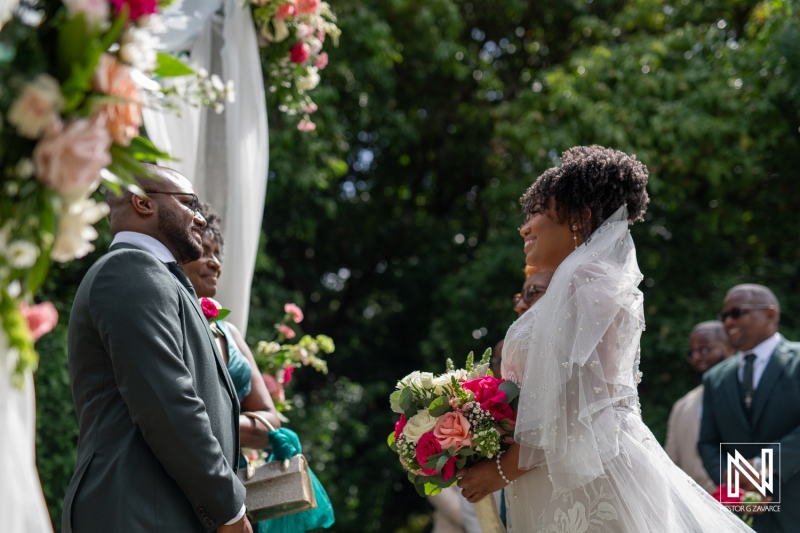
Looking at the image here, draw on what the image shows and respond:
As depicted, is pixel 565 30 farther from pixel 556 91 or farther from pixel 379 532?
pixel 379 532

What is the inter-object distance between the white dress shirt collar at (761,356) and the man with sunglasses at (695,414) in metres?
0.59

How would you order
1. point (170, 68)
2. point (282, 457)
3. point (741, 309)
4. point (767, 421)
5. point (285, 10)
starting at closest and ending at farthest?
point (170, 68), point (282, 457), point (285, 10), point (767, 421), point (741, 309)

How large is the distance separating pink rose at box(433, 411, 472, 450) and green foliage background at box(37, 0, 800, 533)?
515cm

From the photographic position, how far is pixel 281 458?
3.75m

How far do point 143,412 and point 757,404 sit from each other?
4.51m

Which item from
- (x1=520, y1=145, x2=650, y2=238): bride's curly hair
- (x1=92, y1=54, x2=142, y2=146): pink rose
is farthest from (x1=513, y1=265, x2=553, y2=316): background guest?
(x1=92, y1=54, x2=142, y2=146): pink rose

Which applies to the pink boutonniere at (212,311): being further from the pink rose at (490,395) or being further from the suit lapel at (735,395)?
the suit lapel at (735,395)

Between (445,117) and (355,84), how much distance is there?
2253 mm

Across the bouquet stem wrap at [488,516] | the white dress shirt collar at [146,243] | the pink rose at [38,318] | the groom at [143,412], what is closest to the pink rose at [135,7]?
the pink rose at [38,318]

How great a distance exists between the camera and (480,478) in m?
3.57

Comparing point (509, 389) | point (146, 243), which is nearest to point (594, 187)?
point (509, 389)

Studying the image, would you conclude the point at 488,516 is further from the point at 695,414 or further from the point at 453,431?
the point at 695,414

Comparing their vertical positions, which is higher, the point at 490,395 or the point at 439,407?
the point at 490,395

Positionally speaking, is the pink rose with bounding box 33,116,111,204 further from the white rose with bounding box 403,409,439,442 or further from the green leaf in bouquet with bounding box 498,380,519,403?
the green leaf in bouquet with bounding box 498,380,519,403
